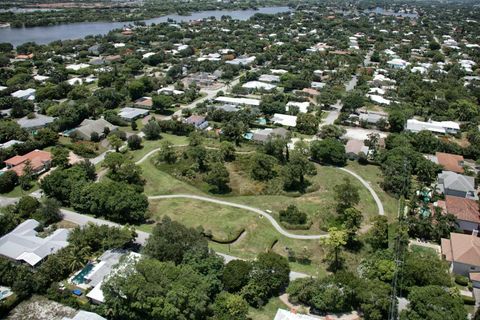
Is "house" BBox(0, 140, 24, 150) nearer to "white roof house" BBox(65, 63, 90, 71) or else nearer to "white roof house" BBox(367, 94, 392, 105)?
"white roof house" BBox(65, 63, 90, 71)

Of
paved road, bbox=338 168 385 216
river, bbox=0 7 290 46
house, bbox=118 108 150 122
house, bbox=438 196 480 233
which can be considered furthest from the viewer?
river, bbox=0 7 290 46

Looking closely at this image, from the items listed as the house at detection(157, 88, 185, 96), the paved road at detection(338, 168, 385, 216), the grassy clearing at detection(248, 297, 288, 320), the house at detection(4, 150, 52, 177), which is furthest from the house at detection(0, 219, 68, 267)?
the house at detection(157, 88, 185, 96)

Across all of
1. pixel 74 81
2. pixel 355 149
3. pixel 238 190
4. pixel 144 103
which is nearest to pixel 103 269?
pixel 238 190

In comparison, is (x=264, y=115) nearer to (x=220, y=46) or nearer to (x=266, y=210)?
(x=266, y=210)

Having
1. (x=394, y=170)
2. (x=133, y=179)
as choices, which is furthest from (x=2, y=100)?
(x=394, y=170)

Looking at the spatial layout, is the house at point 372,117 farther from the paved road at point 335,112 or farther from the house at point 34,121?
the house at point 34,121

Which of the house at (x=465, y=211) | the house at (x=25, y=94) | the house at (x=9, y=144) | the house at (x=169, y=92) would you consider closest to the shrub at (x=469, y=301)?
the house at (x=465, y=211)
